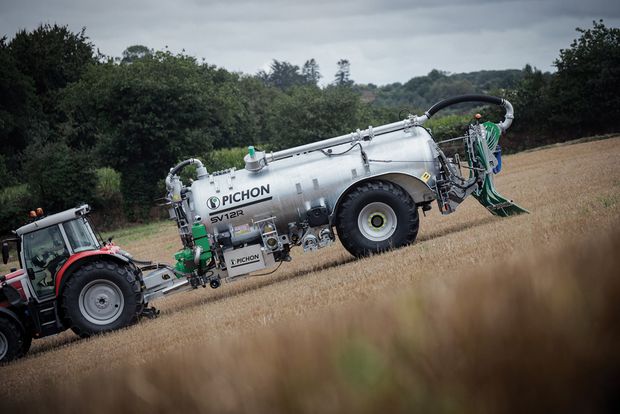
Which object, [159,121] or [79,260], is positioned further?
[159,121]

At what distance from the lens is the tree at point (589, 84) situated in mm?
49156

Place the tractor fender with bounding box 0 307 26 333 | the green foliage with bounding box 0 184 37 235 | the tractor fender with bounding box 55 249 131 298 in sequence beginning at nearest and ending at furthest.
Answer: the tractor fender with bounding box 0 307 26 333 → the tractor fender with bounding box 55 249 131 298 → the green foliage with bounding box 0 184 37 235

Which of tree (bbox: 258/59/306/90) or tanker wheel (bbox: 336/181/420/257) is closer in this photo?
tanker wheel (bbox: 336/181/420/257)

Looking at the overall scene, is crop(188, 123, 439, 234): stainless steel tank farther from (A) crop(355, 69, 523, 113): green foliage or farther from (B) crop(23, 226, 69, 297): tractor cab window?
(A) crop(355, 69, 523, 113): green foliage

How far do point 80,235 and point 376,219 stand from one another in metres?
5.90

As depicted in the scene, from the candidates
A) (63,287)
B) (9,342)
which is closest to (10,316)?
(9,342)

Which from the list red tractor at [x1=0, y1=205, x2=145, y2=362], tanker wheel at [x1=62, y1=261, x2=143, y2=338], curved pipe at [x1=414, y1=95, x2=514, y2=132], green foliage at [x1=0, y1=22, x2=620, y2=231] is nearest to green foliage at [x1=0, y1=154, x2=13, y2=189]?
green foliage at [x1=0, y1=22, x2=620, y2=231]

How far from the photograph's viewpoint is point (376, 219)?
13234mm

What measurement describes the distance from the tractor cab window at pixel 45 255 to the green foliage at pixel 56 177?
34551mm

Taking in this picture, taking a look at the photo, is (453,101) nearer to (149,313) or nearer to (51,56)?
(149,313)

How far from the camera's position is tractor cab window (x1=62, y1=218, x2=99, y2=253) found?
13.0 meters

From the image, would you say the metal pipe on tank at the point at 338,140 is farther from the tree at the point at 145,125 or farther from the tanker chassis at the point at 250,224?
the tree at the point at 145,125

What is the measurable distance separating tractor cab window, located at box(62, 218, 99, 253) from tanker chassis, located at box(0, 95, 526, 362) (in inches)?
0.7

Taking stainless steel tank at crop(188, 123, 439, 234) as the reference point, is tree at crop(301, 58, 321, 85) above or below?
above
